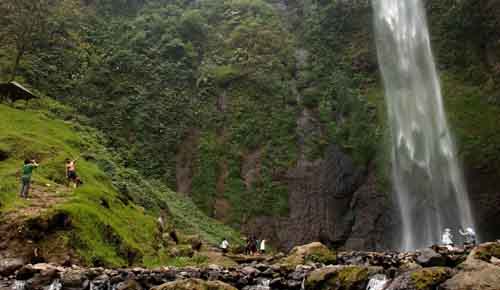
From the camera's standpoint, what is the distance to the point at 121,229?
1427cm

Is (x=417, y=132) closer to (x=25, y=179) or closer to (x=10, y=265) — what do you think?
(x=25, y=179)

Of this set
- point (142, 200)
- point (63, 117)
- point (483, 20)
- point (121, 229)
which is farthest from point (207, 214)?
point (483, 20)

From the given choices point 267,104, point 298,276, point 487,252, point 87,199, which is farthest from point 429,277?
point 267,104

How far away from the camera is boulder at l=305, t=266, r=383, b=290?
8.72 m

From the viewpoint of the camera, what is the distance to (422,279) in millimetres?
7676

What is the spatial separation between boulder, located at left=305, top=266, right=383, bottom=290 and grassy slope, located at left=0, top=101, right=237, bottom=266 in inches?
224

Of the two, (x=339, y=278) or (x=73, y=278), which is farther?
(x=73, y=278)

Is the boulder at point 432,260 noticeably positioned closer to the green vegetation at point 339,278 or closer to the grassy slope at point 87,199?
the green vegetation at point 339,278

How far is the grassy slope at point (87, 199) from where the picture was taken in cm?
1240

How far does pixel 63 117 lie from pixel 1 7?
7004 mm

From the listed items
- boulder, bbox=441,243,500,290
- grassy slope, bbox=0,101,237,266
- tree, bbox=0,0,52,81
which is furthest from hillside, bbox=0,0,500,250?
boulder, bbox=441,243,500,290

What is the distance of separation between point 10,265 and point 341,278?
728cm

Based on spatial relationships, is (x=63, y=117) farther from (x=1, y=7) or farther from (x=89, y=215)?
(x=89, y=215)

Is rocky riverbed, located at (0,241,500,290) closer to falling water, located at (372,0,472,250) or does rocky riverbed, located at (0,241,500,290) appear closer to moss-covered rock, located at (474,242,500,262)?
moss-covered rock, located at (474,242,500,262)
